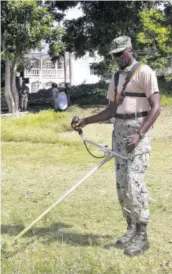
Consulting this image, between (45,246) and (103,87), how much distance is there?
21776 mm

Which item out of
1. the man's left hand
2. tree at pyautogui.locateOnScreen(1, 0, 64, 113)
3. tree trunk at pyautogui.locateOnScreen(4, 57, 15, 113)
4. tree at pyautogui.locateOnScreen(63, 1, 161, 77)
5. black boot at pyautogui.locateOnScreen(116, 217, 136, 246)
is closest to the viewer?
the man's left hand

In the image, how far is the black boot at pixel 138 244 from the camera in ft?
12.7

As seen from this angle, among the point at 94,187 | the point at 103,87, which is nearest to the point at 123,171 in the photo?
the point at 94,187

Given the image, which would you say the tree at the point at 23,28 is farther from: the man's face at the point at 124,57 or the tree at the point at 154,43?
the man's face at the point at 124,57

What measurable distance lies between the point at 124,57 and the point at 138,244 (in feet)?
5.04

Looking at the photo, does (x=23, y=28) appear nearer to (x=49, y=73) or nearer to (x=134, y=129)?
(x=134, y=129)

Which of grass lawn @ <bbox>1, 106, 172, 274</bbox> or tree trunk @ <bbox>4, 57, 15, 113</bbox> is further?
tree trunk @ <bbox>4, 57, 15, 113</bbox>

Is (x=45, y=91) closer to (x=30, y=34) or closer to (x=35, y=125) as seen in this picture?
(x=30, y=34)

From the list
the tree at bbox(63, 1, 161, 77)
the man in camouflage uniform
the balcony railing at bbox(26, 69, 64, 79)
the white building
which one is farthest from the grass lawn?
the balcony railing at bbox(26, 69, 64, 79)

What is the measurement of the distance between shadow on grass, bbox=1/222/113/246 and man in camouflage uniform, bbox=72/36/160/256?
434 mm

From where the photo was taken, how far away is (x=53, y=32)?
18.4 metres

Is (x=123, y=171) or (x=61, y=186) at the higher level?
(x=123, y=171)

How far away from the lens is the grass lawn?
3.75 m

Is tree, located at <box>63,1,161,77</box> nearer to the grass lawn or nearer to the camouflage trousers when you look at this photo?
the grass lawn
